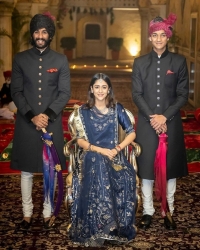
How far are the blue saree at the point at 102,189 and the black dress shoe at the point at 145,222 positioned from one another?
31cm

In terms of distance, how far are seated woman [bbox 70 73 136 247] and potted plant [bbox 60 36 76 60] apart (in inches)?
958

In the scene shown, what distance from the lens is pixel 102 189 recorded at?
450cm

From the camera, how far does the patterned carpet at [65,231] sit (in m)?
4.55

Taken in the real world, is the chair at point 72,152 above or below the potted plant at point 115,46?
below

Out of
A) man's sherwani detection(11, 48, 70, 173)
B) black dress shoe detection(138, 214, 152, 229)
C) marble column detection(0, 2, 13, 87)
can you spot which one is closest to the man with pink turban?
black dress shoe detection(138, 214, 152, 229)

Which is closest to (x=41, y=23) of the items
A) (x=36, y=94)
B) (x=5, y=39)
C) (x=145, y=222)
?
(x=36, y=94)

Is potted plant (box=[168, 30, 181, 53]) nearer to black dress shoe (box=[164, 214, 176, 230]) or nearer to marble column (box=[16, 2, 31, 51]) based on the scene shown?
marble column (box=[16, 2, 31, 51])

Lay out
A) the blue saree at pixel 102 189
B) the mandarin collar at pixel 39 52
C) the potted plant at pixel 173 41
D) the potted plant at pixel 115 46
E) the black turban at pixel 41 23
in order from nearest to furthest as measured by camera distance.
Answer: the blue saree at pixel 102 189 < the black turban at pixel 41 23 < the mandarin collar at pixel 39 52 < the potted plant at pixel 173 41 < the potted plant at pixel 115 46

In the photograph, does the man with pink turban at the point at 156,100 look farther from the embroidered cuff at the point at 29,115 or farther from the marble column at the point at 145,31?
the marble column at the point at 145,31

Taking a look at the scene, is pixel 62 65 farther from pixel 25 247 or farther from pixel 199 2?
pixel 199 2

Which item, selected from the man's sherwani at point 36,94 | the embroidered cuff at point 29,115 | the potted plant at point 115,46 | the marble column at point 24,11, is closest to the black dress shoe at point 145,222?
the man's sherwani at point 36,94

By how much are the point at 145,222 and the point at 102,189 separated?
69 cm

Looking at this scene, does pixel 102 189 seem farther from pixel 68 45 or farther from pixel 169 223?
pixel 68 45

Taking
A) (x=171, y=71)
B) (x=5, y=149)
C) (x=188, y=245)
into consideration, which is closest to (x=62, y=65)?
(x=171, y=71)
